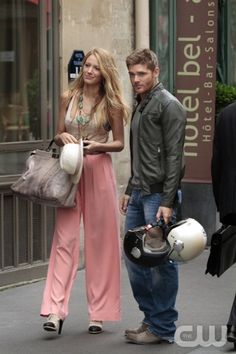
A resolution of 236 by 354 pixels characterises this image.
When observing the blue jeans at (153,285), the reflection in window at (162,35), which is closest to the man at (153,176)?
the blue jeans at (153,285)

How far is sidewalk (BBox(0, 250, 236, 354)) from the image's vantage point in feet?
22.5

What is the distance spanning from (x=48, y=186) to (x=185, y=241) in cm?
105

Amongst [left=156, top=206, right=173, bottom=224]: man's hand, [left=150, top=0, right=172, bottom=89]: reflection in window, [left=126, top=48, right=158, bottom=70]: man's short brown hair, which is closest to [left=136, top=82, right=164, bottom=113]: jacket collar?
[left=126, top=48, right=158, bottom=70]: man's short brown hair

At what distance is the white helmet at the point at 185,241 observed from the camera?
6441 mm

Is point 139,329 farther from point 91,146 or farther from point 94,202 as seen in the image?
point 91,146

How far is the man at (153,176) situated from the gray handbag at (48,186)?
0.41 meters

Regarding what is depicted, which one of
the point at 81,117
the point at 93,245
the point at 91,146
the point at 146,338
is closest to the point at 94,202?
the point at 93,245

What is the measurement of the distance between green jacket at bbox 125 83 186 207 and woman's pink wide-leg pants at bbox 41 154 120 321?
522 millimetres

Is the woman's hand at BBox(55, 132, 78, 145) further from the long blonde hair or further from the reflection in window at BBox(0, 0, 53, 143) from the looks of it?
the reflection in window at BBox(0, 0, 53, 143)

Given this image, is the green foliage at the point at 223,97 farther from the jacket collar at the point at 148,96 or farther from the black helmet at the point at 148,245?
the black helmet at the point at 148,245

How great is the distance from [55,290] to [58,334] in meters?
0.33

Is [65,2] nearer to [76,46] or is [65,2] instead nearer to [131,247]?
[76,46]

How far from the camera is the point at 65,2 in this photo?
31.0 ft

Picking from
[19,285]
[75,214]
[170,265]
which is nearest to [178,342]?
[170,265]
